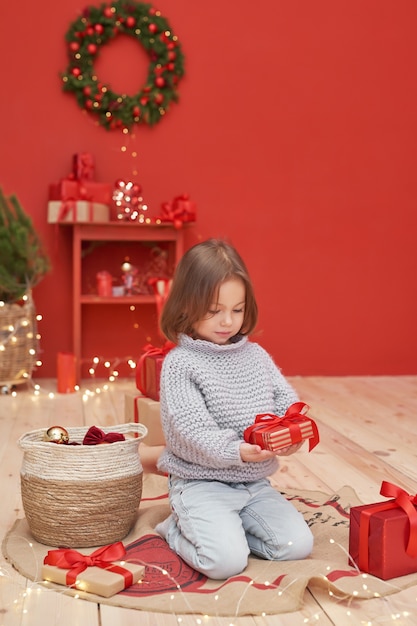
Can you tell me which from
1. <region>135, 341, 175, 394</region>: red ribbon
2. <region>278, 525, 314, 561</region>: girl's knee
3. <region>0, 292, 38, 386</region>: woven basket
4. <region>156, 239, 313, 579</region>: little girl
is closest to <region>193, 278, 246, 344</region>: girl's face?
<region>156, 239, 313, 579</region>: little girl

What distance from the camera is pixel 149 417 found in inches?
97.0

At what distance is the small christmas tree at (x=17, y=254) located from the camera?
3.54 metres

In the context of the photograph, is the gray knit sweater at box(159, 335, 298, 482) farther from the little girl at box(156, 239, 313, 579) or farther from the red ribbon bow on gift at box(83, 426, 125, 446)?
the red ribbon bow on gift at box(83, 426, 125, 446)

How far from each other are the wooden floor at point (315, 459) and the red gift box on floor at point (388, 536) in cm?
7

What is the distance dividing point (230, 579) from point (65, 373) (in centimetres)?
219

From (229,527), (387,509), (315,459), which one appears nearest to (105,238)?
(315,459)

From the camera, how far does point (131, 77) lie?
3980 millimetres

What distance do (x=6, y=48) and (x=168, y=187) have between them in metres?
1.01

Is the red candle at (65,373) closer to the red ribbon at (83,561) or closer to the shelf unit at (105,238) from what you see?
the shelf unit at (105,238)

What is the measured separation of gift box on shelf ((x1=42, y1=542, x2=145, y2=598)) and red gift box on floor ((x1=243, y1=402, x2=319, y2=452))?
1.14ft

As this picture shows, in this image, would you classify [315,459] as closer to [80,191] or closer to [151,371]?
[151,371]

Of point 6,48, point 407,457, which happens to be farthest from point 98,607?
point 6,48

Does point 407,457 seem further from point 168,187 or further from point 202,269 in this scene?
point 168,187

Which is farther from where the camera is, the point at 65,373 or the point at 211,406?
the point at 65,373
